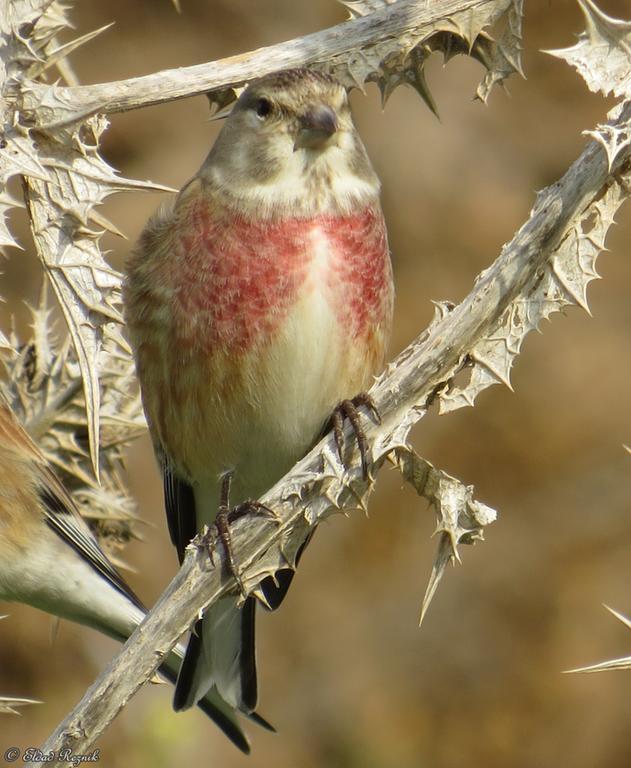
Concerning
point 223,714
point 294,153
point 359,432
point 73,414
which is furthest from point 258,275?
point 223,714

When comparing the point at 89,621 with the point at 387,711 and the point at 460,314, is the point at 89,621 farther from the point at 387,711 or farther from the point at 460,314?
the point at 387,711

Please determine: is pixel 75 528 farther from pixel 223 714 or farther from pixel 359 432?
pixel 359 432

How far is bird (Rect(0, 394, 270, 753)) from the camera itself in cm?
328

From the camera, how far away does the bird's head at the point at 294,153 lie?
9.41 ft

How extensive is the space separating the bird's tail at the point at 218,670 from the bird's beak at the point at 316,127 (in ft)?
3.58

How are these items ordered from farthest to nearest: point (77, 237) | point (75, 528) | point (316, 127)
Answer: point (75, 528) < point (316, 127) < point (77, 237)

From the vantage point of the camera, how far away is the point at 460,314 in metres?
2.15

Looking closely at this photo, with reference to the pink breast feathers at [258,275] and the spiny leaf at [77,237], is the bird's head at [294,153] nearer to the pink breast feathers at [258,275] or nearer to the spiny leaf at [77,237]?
the pink breast feathers at [258,275]

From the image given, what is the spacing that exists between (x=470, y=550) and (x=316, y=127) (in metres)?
3.60

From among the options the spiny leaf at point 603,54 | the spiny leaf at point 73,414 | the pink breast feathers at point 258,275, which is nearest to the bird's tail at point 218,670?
the spiny leaf at point 73,414

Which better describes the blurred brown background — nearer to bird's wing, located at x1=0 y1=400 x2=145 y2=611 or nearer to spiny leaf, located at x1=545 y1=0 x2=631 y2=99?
bird's wing, located at x1=0 y1=400 x2=145 y2=611

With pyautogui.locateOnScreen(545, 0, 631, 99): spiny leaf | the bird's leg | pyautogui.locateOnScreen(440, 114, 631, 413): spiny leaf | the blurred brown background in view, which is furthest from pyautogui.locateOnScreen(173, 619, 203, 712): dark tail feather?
the blurred brown background

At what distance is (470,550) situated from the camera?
615 centimetres

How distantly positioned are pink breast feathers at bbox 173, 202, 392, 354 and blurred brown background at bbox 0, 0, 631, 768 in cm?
327
